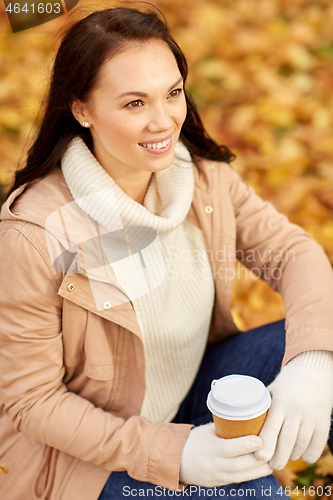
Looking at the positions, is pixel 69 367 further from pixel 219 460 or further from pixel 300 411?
pixel 300 411

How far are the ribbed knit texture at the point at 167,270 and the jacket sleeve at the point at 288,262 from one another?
0.17m

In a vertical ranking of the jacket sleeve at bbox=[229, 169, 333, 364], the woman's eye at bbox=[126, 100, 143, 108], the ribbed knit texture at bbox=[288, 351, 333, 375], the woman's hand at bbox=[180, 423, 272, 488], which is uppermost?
the woman's eye at bbox=[126, 100, 143, 108]

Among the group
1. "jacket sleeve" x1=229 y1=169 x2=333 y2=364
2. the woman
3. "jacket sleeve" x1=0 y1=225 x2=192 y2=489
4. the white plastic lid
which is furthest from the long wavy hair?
the white plastic lid

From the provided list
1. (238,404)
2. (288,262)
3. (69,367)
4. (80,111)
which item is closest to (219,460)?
(238,404)

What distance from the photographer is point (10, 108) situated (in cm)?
292

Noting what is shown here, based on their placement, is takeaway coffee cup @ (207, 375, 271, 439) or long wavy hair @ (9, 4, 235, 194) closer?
takeaway coffee cup @ (207, 375, 271, 439)

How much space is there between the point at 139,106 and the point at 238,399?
26.7 inches

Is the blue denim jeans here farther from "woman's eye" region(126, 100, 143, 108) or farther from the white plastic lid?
"woman's eye" region(126, 100, 143, 108)

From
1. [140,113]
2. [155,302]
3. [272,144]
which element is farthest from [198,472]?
[272,144]

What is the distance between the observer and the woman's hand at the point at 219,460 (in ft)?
3.36

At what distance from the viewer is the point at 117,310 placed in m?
1.15

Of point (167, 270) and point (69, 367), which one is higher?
point (167, 270)

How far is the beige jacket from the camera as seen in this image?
1083mm

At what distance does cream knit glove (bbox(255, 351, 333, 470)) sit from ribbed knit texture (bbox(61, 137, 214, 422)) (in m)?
0.30
